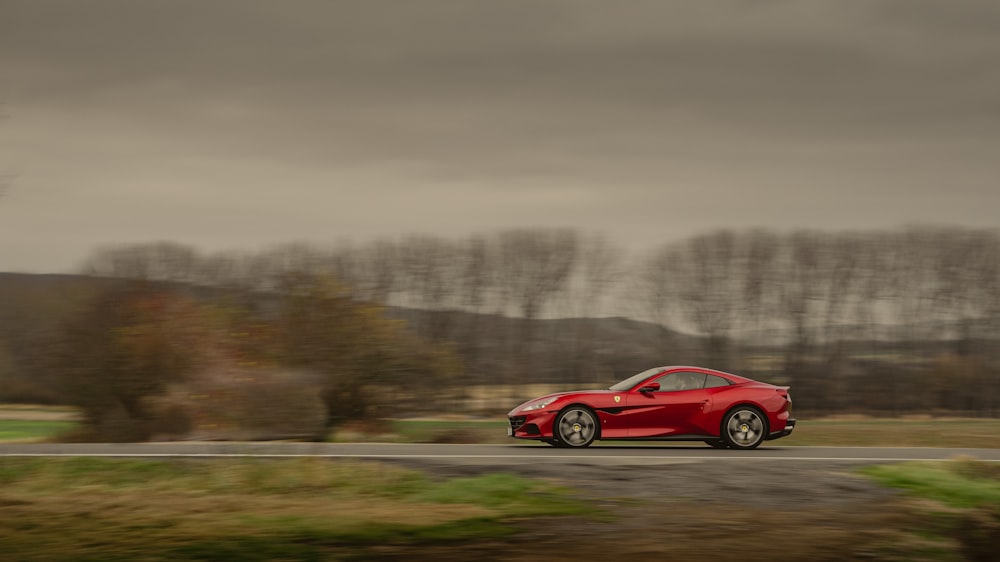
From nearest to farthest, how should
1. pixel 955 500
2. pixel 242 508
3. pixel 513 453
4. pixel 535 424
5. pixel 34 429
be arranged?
1. pixel 242 508
2. pixel 955 500
3. pixel 513 453
4. pixel 535 424
5. pixel 34 429

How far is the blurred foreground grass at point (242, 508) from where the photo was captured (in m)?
7.41

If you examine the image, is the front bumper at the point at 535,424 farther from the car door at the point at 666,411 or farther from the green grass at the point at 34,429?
the green grass at the point at 34,429

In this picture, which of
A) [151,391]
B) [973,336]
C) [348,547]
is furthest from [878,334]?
[348,547]

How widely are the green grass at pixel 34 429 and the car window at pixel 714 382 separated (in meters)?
25.5

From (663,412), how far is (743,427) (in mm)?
1484

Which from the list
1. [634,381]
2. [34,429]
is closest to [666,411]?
[634,381]

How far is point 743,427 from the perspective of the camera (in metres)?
16.5

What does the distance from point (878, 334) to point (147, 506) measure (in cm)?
6523

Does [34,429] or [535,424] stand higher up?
[535,424]

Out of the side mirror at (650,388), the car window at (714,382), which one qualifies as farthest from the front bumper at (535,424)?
the car window at (714,382)

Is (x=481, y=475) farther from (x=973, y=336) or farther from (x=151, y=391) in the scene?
(x=973, y=336)

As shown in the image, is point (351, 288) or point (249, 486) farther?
point (351, 288)

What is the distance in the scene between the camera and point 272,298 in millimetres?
35594

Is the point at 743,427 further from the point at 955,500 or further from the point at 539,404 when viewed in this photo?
the point at 955,500
